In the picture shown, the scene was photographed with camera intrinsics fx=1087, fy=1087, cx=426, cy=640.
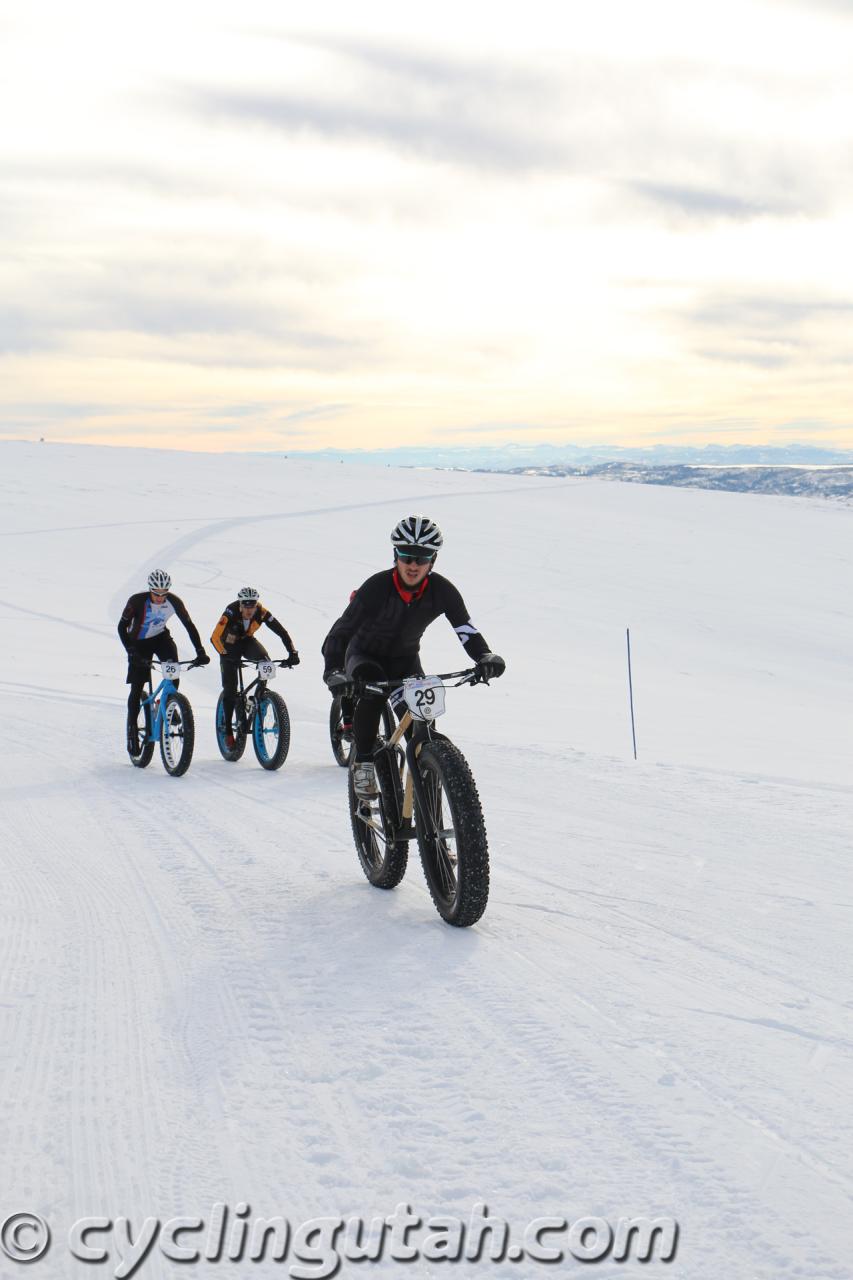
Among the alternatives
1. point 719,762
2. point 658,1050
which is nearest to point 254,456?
point 719,762

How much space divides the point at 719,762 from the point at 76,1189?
11820mm

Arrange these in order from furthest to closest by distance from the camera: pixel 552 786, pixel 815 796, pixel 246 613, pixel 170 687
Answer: pixel 246 613 < pixel 170 687 < pixel 552 786 < pixel 815 796

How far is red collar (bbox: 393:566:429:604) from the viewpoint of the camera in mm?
6148

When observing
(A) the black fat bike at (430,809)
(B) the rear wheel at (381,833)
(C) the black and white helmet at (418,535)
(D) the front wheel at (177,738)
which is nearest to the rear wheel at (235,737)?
(D) the front wheel at (177,738)

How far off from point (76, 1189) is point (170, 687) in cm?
840

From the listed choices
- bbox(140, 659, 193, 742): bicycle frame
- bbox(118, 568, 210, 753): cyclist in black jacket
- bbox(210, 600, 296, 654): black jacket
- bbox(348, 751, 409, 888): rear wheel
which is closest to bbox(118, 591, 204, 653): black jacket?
bbox(118, 568, 210, 753): cyclist in black jacket

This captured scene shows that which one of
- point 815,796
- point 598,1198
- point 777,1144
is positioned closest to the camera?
point 598,1198

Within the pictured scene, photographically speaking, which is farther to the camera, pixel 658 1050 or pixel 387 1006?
pixel 387 1006

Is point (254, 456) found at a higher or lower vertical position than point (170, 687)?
higher

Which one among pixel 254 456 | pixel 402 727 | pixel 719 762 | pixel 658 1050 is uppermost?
pixel 254 456

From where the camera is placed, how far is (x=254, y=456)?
68875 millimetres

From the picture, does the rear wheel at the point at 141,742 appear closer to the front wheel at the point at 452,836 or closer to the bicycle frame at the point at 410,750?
the bicycle frame at the point at 410,750

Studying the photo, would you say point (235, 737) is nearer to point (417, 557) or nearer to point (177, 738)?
point (177, 738)

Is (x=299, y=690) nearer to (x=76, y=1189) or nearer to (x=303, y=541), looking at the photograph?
→ (x=76, y=1189)
